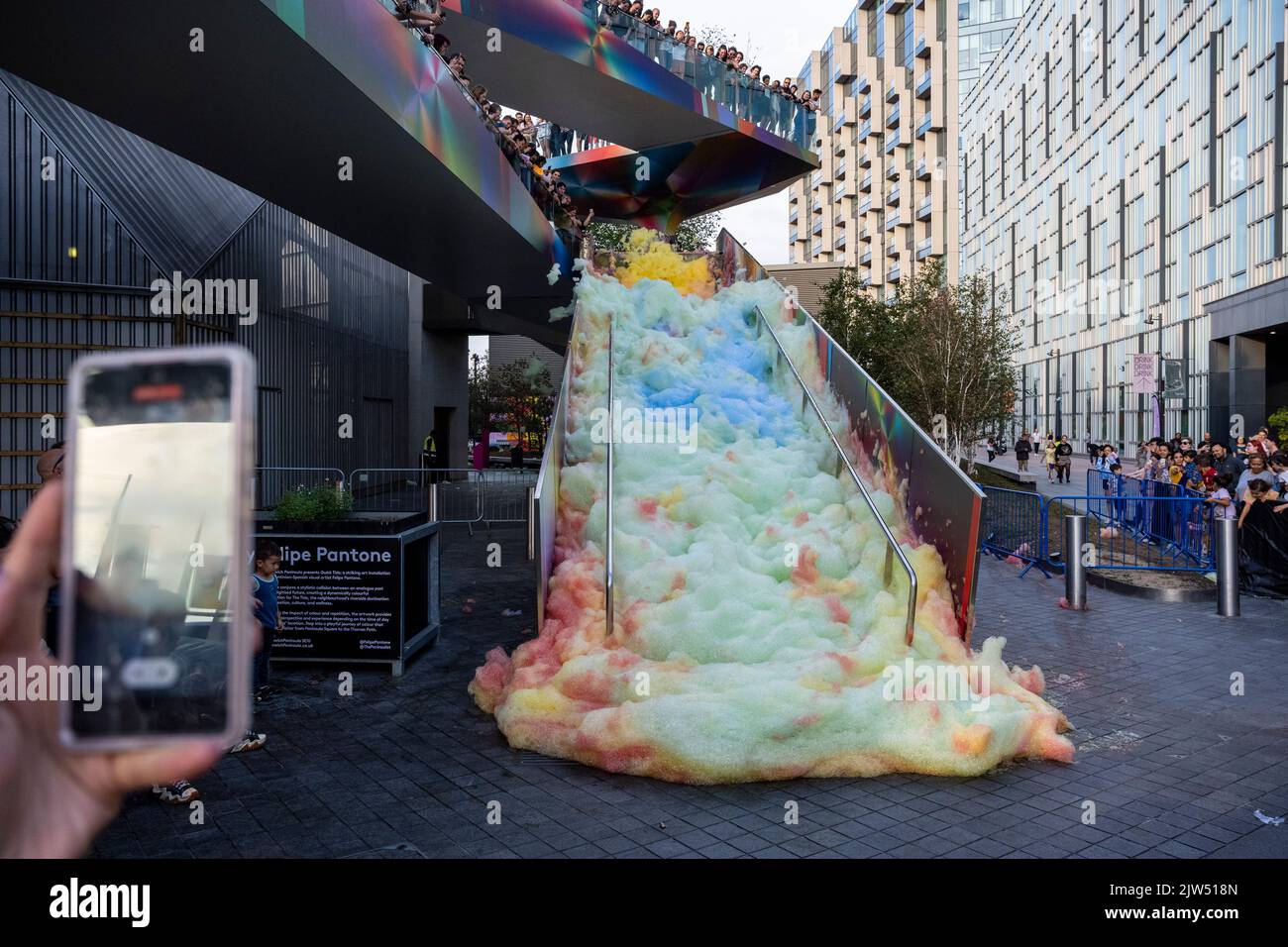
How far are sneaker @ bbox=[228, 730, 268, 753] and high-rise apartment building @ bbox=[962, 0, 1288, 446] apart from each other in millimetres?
19179

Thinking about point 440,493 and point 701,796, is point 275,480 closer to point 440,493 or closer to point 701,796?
point 440,493

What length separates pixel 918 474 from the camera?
10.0 metres

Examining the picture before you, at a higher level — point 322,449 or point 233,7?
point 233,7

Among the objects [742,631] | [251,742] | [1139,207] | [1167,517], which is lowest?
[251,742]

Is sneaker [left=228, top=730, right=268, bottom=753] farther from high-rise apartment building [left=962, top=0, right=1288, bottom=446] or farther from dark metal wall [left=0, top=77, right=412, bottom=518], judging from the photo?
high-rise apartment building [left=962, top=0, right=1288, bottom=446]

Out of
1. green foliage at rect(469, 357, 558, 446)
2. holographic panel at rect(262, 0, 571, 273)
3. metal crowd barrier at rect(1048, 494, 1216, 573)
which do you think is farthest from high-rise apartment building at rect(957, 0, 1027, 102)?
holographic panel at rect(262, 0, 571, 273)

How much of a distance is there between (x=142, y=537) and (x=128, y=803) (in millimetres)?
5210

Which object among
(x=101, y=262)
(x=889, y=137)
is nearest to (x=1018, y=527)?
(x=101, y=262)

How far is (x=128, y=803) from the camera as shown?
5.66 meters

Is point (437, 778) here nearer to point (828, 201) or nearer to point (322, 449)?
point (322, 449)

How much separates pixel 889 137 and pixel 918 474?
75.3 metres

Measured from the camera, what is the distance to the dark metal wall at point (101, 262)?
43.3ft

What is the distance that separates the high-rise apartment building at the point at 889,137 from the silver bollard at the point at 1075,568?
183 ft

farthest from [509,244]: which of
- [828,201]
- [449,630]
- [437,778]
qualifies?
[828,201]
